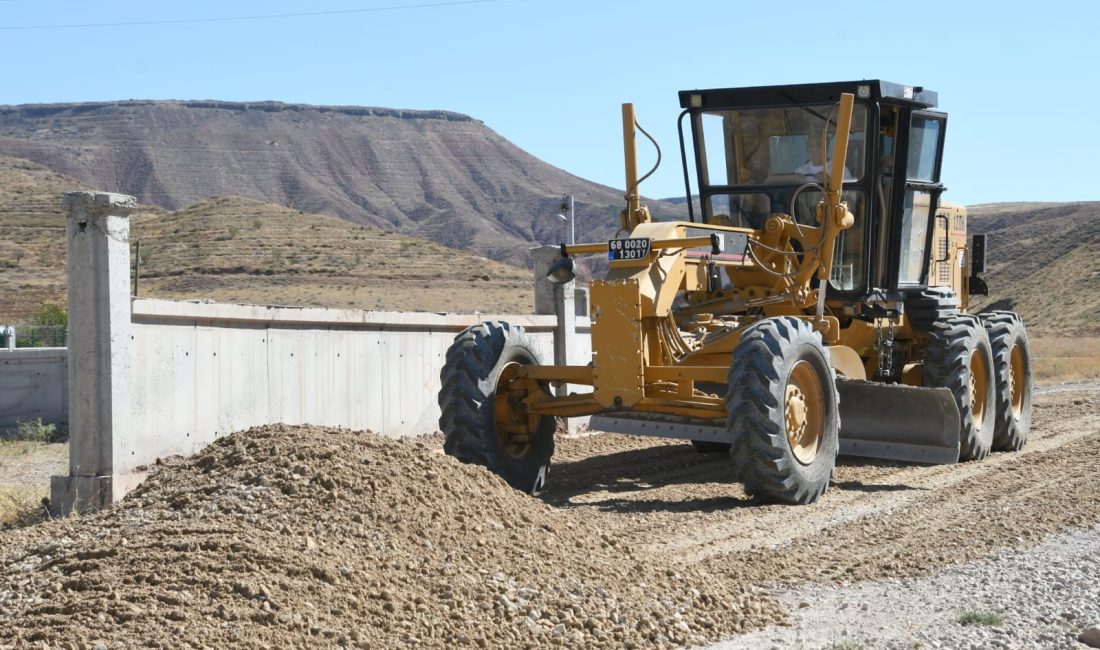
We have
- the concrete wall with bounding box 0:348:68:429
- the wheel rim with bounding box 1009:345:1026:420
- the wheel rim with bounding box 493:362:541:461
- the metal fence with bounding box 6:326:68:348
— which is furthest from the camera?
the metal fence with bounding box 6:326:68:348

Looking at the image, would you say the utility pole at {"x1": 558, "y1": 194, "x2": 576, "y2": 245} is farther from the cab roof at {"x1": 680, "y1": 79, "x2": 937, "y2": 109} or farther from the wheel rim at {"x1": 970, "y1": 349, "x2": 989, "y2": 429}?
the wheel rim at {"x1": 970, "y1": 349, "x2": 989, "y2": 429}

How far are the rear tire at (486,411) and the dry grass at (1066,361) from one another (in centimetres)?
1492

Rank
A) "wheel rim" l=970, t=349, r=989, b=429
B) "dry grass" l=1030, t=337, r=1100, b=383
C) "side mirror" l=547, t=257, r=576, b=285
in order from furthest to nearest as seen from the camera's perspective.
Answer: "dry grass" l=1030, t=337, r=1100, b=383 < "wheel rim" l=970, t=349, r=989, b=429 < "side mirror" l=547, t=257, r=576, b=285

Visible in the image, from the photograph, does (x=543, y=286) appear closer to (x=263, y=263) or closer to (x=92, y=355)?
(x=92, y=355)

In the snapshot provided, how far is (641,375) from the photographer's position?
9.69 meters

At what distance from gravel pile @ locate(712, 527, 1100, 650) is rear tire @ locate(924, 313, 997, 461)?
4428 mm

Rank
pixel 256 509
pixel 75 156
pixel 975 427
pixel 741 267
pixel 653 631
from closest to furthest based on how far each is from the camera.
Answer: pixel 653 631 → pixel 256 509 → pixel 741 267 → pixel 975 427 → pixel 75 156

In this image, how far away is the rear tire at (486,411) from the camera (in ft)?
33.2

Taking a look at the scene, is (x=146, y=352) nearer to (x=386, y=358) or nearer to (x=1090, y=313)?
(x=386, y=358)

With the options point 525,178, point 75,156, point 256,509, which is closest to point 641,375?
point 256,509

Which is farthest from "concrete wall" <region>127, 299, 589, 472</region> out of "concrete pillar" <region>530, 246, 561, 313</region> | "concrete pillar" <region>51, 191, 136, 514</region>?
"concrete pillar" <region>530, 246, 561, 313</region>

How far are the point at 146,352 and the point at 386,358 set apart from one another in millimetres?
3915

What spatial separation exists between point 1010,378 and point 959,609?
24.1ft

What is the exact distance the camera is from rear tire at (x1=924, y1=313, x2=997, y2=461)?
12.2 metres
